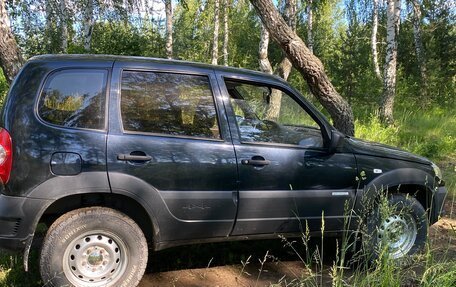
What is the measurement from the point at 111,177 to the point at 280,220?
1.53 meters

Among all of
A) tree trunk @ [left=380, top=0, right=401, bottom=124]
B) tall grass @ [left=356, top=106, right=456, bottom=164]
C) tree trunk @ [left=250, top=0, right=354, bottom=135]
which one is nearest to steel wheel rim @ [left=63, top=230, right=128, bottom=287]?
tree trunk @ [left=250, top=0, right=354, bottom=135]

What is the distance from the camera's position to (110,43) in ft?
53.8

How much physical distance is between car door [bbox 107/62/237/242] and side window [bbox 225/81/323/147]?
285 millimetres

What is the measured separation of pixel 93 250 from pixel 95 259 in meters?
0.07

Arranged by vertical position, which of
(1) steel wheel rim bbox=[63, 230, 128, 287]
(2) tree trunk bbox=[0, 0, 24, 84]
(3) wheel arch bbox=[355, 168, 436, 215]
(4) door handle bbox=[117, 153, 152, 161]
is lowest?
(1) steel wheel rim bbox=[63, 230, 128, 287]

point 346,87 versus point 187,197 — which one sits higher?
point 346,87

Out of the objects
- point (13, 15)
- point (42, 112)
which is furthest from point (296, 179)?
point (13, 15)

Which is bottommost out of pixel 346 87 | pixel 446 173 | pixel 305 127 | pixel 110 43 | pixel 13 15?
pixel 446 173

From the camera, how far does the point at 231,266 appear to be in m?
4.42

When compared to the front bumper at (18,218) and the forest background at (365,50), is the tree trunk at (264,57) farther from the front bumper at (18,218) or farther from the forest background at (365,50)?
the front bumper at (18,218)

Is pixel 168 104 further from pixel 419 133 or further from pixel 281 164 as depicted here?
pixel 419 133

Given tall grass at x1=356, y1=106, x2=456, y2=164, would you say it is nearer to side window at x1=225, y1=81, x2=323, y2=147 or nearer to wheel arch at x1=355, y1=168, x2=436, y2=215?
wheel arch at x1=355, y1=168, x2=436, y2=215

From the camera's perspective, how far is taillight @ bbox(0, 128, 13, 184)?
10.4 ft

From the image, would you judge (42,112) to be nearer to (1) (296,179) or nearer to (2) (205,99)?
(2) (205,99)
